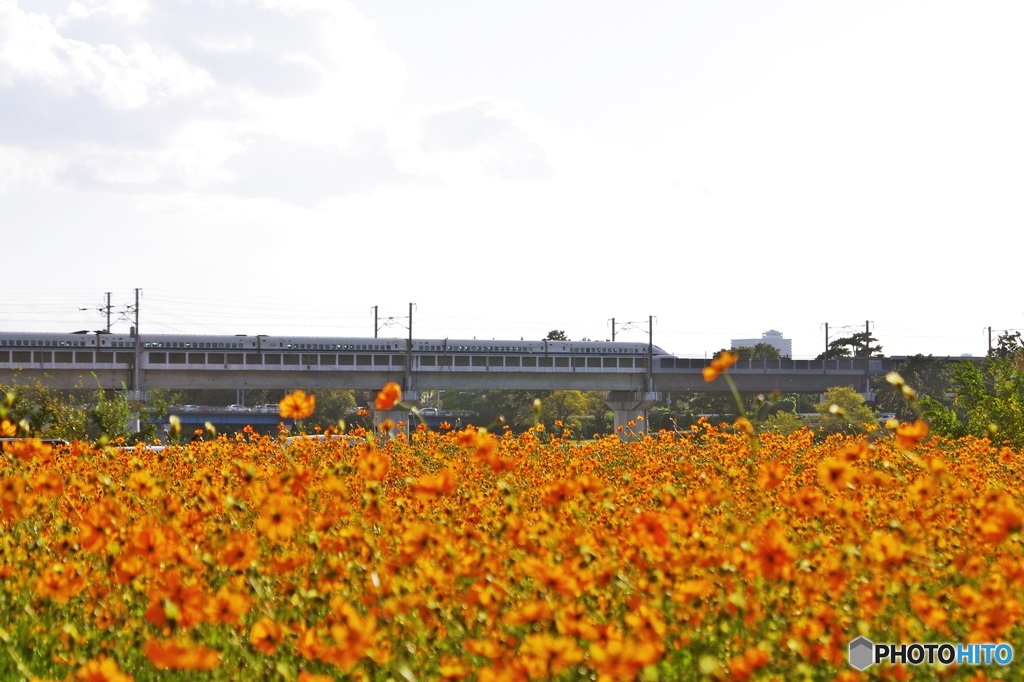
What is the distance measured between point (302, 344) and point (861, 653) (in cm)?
5264

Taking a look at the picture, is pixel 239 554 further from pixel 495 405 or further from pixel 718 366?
pixel 495 405

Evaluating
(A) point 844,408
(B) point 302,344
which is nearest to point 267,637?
(A) point 844,408

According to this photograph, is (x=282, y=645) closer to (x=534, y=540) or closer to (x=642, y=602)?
(x=534, y=540)

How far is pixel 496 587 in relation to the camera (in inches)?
148

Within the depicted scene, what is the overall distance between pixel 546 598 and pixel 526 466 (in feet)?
15.5

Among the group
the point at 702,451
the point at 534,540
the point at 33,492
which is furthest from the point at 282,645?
the point at 702,451

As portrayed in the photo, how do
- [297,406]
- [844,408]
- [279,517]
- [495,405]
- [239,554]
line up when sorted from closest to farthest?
[239,554] → [279,517] → [297,406] → [844,408] → [495,405]

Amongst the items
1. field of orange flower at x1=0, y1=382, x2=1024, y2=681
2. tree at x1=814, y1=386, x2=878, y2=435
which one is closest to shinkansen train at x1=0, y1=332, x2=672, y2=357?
tree at x1=814, y1=386, x2=878, y2=435

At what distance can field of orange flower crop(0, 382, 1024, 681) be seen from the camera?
327 centimetres

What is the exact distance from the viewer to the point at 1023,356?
1356 inches

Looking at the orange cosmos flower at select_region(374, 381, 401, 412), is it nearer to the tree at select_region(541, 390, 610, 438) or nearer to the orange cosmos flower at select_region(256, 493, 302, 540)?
the orange cosmos flower at select_region(256, 493, 302, 540)

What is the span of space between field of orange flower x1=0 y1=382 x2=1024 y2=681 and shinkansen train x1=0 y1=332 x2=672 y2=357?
163ft

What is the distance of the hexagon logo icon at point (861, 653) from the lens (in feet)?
12.1

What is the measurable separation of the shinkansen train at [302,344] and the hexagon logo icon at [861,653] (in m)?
51.6
